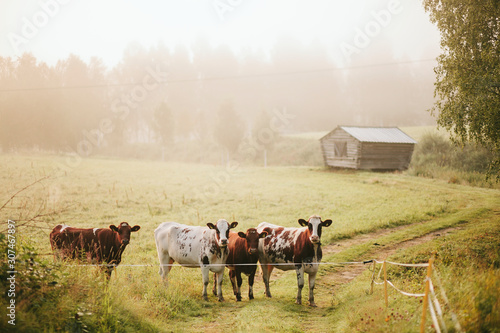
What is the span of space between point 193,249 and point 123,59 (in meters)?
75.7

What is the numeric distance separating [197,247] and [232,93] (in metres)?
76.0

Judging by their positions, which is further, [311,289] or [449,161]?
[449,161]

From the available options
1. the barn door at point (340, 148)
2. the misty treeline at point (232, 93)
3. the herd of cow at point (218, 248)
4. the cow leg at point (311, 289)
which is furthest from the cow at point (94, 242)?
the misty treeline at point (232, 93)

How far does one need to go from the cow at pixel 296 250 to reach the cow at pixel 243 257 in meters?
0.42

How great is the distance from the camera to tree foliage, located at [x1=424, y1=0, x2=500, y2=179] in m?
12.4

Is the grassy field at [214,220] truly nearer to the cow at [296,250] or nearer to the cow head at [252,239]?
the cow at [296,250]

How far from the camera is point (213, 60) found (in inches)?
3457

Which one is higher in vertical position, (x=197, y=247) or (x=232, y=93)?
(x=232, y=93)

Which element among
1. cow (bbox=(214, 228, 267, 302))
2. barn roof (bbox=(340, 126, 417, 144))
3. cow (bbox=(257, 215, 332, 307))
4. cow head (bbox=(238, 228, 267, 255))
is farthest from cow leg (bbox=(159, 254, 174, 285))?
barn roof (bbox=(340, 126, 417, 144))

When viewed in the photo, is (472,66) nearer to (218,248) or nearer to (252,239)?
(252,239)

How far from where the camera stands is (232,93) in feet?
271

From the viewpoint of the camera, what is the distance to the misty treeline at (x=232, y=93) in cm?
5597

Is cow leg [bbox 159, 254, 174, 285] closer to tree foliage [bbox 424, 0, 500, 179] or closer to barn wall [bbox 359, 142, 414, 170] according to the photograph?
tree foliage [bbox 424, 0, 500, 179]

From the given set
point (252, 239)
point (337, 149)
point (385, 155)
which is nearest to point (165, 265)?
point (252, 239)
